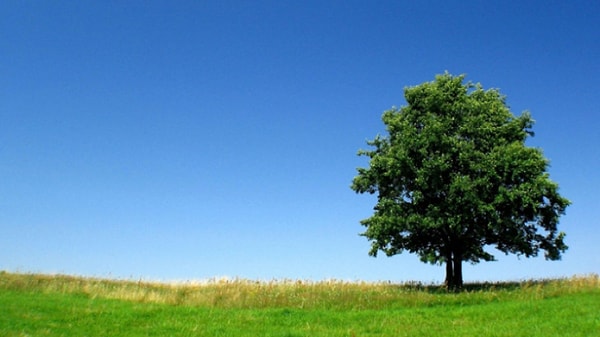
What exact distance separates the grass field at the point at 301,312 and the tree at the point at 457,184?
5.25 m

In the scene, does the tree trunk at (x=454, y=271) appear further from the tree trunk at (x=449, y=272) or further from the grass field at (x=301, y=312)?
the grass field at (x=301, y=312)

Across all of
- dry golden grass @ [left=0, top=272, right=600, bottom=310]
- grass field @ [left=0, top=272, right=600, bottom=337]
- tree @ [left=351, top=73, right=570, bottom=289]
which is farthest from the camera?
tree @ [left=351, top=73, right=570, bottom=289]

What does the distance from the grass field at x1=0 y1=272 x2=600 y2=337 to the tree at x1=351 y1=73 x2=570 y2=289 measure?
5.25m

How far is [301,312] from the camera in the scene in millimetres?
22328

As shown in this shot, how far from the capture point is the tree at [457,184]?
3164 cm

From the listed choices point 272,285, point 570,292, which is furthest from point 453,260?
point 272,285

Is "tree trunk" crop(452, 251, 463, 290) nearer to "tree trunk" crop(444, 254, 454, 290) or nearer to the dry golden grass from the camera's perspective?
"tree trunk" crop(444, 254, 454, 290)

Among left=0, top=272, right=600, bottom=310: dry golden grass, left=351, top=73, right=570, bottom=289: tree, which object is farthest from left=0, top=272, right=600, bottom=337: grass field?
left=351, top=73, right=570, bottom=289: tree

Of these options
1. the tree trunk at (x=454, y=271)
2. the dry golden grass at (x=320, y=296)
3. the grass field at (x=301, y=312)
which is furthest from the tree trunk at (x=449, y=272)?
the grass field at (x=301, y=312)

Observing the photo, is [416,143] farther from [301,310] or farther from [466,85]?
[301,310]

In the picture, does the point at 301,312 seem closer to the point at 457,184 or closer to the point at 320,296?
the point at 320,296

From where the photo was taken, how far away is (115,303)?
79.8ft

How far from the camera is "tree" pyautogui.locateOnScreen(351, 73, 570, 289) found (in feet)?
104

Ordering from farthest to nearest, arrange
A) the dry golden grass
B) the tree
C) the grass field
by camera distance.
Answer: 1. the tree
2. the dry golden grass
3. the grass field
